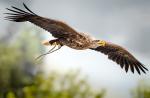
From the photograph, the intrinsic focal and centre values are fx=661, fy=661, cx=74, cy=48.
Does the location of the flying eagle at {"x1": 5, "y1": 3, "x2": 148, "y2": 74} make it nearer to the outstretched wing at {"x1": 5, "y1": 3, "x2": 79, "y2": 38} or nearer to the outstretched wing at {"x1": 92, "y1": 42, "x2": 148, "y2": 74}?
the outstretched wing at {"x1": 5, "y1": 3, "x2": 79, "y2": 38}

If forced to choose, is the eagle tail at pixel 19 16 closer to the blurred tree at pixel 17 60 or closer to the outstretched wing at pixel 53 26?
the outstretched wing at pixel 53 26

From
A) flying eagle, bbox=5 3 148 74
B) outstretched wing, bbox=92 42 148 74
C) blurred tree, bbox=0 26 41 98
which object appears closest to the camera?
flying eagle, bbox=5 3 148 74

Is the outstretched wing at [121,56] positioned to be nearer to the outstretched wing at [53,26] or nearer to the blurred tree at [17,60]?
the outstretched wing at [53,26]

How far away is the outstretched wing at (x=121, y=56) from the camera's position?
5.38 metres

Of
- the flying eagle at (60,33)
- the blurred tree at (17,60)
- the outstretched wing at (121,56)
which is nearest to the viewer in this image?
the flying eagle at (60,33)

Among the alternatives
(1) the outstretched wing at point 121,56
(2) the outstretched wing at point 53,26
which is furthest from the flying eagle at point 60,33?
(1) the outstretched wing at point 121,56

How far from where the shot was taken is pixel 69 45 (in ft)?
15.1

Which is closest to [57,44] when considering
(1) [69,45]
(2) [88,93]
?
(1) [69,45]

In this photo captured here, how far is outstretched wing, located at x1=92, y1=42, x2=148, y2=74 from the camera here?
5378 millimetres

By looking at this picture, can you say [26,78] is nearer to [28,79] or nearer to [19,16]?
[28,79]

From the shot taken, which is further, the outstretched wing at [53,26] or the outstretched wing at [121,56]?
the outstretched wing at [121,56]

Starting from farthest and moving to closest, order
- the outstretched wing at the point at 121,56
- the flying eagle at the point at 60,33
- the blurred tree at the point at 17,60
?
the blurred tree at the point at 17,60
the outstretched wing at the point at 121,56
the flying eagle at the point at 60,33

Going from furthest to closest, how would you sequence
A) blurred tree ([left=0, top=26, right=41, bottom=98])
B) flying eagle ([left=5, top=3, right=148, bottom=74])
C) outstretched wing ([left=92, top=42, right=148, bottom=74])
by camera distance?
1. blurred tree ([left=0, top=26, right=41, bottom=98])
2. outstretched wing ([left=92, top=42, right=148, bottom=74])
3. flying eagle ([left=5, top=3, right=148, bottom=74])

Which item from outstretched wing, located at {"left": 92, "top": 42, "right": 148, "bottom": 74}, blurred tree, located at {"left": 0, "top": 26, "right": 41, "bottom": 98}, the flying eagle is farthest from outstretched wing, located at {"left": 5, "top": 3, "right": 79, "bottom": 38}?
blurred tree, located at {"left": 0, "top": 26, "right": 41, "bottom": 98}
